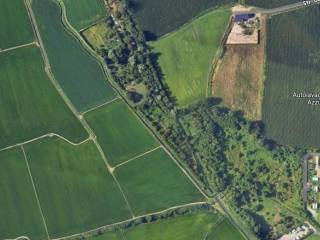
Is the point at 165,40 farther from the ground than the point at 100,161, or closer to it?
farther from the ground

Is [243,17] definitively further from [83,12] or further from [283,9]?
[83,12]

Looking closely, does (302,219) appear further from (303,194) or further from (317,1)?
(317,1)

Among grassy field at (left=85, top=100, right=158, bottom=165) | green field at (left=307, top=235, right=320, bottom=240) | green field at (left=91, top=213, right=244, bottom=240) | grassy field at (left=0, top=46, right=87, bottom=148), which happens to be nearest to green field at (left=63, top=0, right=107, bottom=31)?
grassy field at (left=0, top=46, right=87, bottom=148)

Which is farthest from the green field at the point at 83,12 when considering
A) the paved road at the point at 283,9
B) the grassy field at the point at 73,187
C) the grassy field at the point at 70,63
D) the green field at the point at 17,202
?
the paved road at the point at 283,9

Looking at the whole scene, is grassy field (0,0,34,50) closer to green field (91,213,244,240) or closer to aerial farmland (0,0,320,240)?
aerial farmland (0,0,320,240)

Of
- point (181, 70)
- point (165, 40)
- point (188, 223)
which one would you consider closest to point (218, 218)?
point (188, 223)

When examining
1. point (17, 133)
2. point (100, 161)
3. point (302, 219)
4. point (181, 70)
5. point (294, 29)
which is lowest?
point (302, 219)
